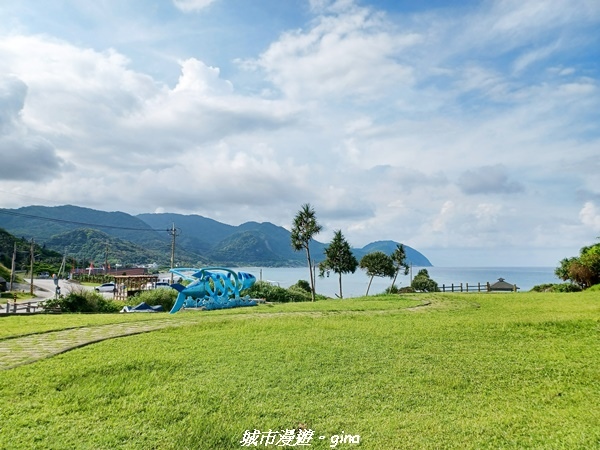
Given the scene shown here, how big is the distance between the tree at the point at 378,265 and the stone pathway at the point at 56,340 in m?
38.7

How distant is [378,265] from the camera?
48031 mm

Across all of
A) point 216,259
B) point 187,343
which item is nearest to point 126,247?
point 216,259

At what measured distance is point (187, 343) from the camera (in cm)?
819

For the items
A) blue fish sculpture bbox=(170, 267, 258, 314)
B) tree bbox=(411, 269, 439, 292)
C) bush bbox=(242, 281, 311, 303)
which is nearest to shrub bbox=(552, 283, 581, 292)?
tree bbox=(411, 269, 439, 292)

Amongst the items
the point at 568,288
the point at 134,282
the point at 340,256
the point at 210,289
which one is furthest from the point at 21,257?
the point at 568,288

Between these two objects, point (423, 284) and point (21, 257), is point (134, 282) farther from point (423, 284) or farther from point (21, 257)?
point (21, 257)

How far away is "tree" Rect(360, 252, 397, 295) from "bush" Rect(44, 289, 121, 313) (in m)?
32.4

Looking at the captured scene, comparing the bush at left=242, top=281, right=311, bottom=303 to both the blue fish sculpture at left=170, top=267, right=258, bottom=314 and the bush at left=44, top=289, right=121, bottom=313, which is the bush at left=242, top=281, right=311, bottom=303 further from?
the bush at left=44, top=289, right=121, bottom=313

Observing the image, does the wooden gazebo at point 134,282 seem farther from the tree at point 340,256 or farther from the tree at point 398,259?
the tree at point 398,259

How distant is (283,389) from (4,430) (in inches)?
117

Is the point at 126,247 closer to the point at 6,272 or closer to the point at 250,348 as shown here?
the point at 6,272

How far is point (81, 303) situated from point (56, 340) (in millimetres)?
11564

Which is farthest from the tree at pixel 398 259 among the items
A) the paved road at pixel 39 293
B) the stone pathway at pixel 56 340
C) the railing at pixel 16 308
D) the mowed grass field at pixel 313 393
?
the mowed grass field at pixel 313 393

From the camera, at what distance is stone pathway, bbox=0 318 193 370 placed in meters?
6.90
